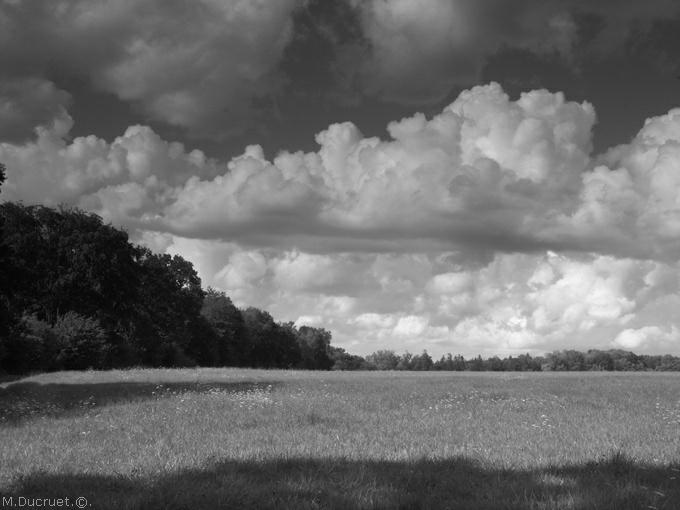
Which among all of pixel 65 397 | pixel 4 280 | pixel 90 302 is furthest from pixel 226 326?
pixel 65 397

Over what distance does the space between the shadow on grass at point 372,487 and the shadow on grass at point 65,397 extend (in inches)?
396

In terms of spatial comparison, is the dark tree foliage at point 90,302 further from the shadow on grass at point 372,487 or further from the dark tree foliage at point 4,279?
the shadow on grass at point 372,487

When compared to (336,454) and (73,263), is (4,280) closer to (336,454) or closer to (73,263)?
(336,454)

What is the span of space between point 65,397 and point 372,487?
19.9 metres

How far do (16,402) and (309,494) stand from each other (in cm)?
1885

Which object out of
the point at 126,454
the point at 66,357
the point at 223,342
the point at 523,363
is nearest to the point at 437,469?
the point at 126,454

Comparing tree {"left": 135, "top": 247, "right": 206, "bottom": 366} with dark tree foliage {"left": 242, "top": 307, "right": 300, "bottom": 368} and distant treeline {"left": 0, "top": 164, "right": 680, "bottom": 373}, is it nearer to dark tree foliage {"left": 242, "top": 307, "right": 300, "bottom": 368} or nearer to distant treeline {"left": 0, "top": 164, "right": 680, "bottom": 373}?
distant treeline {"left": 0, "top": 164, "right": 680, "bottom": 373}

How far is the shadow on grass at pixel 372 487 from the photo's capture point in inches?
331

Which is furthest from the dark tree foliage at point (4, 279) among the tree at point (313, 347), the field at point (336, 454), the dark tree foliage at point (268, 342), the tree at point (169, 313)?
the tree at point (313, 347)

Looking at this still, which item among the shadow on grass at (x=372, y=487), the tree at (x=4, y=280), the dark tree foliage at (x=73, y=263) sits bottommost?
the shadow on grass at (x=372, y=487)

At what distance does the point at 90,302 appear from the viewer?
69750mm

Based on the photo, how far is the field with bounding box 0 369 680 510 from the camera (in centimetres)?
877

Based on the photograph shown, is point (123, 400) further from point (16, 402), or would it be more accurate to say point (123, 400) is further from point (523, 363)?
point (523, 363)

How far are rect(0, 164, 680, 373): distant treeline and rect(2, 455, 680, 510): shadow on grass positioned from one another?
27313 mm
